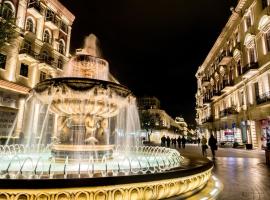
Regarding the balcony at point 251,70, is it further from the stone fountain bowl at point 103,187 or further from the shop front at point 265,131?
the stone fountain bowl at point 103,187

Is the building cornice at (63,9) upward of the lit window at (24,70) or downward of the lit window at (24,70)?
upward

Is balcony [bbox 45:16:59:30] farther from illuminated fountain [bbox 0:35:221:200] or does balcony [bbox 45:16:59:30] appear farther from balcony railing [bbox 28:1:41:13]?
illuminated fountain [bbox 0:35:221:200]

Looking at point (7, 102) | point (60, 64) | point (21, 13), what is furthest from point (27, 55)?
point (60, 64)

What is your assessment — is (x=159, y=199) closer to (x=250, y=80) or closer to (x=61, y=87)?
(x=61, y=87)

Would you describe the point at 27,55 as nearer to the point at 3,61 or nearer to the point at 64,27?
the point at 3,61

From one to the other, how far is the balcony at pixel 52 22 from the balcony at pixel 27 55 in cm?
518

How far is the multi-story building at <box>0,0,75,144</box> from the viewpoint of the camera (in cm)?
2085

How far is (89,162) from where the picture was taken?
22.5 ft

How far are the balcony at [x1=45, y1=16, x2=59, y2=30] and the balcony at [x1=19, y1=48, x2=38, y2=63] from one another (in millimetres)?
5184

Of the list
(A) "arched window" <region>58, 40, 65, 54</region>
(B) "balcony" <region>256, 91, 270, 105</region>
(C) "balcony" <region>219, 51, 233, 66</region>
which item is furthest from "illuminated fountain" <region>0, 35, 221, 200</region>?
(C) "balcony" <region>219, 51, 233, 66</region>

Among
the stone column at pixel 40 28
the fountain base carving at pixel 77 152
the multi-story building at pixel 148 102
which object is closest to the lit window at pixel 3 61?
the stone column at pixel 40 28

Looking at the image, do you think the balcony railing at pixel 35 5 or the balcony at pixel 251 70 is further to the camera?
the balcony railing at pixel 35 5

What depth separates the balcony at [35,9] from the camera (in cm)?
2478

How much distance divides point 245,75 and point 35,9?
2462 centimetres
